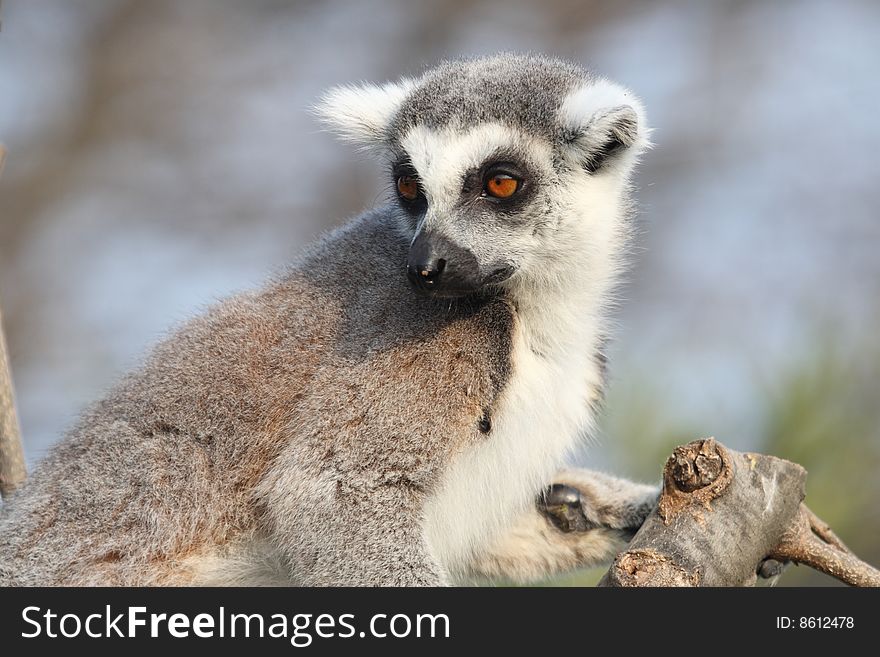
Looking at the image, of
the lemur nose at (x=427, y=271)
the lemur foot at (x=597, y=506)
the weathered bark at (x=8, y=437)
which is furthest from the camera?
the lemur foot at (x=597, y=506)

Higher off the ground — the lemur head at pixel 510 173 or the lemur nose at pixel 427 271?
the lemur head at pixel 510 173

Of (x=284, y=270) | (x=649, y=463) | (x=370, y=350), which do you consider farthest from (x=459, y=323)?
(x=649, y=463)

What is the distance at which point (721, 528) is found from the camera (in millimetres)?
2951

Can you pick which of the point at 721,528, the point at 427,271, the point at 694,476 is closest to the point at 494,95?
the point at 427,271

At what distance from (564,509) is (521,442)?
2.11ft

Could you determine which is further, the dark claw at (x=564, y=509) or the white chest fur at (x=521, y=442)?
the dark claw at (x=564, y=509)

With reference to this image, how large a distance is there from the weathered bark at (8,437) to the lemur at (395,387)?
0.16m

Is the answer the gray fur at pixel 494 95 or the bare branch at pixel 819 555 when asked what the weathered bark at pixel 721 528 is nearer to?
the bare branch at pixel 819 555

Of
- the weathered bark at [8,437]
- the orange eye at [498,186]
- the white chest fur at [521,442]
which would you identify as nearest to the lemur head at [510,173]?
the orange eye at [498,186]

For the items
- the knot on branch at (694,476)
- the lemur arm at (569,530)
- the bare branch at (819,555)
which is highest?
the lemur arm at (569,530)

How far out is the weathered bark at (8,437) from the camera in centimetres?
330

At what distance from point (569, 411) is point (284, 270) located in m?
1.23

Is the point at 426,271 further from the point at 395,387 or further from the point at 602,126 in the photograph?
the point at 602,126

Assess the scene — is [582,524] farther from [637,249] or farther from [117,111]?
[117,111]
